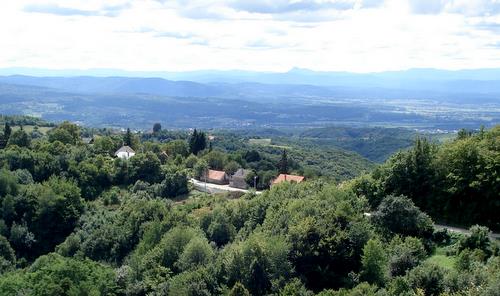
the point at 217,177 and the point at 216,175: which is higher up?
the point at 216,175

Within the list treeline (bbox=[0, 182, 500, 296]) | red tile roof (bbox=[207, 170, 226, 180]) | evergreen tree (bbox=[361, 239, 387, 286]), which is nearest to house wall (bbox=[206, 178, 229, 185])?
red tile roof (bbox=[207, 170, 226, 180])

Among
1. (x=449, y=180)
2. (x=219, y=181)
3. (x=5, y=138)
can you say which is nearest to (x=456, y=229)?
(x=449, y=180)

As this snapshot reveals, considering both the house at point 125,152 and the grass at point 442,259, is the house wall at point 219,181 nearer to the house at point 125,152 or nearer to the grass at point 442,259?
the house at point 125,152

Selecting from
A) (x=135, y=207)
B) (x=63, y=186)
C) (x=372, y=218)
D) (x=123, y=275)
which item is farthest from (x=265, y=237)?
(x=63, y=186)

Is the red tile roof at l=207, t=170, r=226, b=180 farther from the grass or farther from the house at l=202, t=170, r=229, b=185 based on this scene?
the grass

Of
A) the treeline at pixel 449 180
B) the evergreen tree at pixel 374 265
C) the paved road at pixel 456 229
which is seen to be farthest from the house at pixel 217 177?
the evergreen tree at pixel 374 265

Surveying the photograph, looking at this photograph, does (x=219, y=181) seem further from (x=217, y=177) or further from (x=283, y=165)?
(x=283, y=165)
